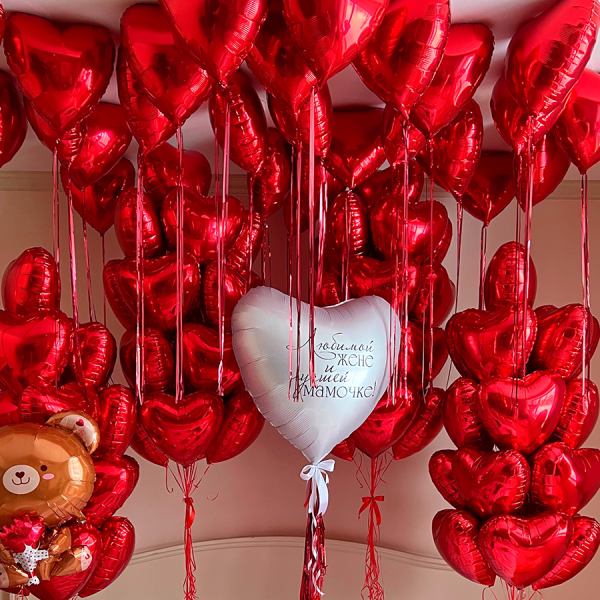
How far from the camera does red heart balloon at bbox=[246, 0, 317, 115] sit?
3.47 feet

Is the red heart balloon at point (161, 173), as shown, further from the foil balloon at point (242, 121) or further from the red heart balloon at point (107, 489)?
the red heart balloon at point (107, 489)

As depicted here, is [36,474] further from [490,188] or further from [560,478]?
[490,188]

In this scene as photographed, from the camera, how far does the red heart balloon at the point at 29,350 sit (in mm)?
1268

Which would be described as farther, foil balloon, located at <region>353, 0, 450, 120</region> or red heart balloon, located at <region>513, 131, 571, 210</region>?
red heart balloon, located at <region>513, 131, 571, 210</region>

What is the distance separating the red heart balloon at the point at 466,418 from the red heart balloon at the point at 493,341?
0.16 feet

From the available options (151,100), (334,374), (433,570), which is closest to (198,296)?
(334,374)

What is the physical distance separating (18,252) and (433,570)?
1508mm

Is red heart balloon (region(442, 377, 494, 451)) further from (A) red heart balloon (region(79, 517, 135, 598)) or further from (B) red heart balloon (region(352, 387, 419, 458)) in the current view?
(A) red heart balloon (region(79, 517, 135, 598))

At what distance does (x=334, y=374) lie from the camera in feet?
4.48

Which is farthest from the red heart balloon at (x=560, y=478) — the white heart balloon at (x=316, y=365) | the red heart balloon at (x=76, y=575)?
the red heart balloon at (x=76, y=575)

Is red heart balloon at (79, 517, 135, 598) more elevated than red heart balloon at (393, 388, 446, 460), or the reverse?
red heart balloon at (393, 388, 446, 460)

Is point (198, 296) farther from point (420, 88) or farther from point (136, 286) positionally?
point (420, 88)

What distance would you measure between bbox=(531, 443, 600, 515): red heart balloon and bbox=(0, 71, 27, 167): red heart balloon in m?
1.26

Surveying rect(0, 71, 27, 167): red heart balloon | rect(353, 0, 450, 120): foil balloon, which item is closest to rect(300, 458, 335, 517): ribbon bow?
rect(353, 0, 450, 120): foil balloon
